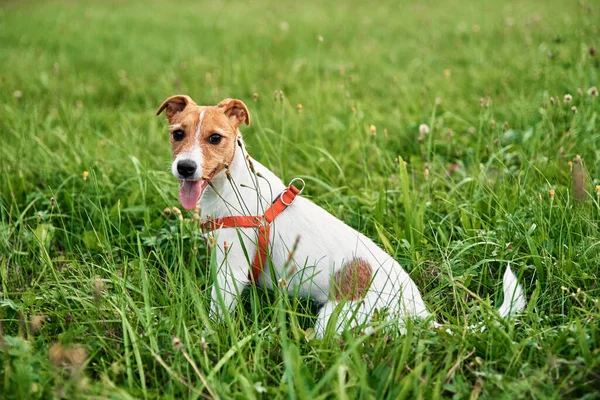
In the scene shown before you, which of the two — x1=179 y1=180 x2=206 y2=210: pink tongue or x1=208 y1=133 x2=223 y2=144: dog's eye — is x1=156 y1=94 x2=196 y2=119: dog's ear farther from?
x1=179 y1=180 x2=206 y2=210: pink tongue

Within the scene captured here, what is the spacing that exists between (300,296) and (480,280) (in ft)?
3.10

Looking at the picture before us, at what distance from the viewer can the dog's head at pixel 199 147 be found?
265cm

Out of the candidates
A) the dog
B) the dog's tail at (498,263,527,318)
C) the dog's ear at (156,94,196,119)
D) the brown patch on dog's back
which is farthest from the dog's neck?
the dog's tail at (498,263,527,318)

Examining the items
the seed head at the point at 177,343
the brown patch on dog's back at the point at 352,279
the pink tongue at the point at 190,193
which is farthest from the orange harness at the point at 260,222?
the seed head at the point at 177,343

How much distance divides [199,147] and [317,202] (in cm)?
128

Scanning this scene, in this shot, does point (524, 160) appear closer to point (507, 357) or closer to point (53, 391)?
point (507, 357)

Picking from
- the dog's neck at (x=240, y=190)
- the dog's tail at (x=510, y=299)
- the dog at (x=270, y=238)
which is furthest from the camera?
the dog's neck at (x=240, y=190)

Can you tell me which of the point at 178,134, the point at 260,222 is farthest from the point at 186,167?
the point at 260,222

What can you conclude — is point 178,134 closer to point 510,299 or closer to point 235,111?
point 235,111

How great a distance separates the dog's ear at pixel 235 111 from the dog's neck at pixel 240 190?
0.17m

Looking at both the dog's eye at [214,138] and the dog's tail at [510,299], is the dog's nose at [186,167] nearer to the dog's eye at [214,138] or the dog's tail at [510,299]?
the dog's eye at [214,138]

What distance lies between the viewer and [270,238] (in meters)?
2.82

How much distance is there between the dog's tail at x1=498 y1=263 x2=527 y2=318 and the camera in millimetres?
2492

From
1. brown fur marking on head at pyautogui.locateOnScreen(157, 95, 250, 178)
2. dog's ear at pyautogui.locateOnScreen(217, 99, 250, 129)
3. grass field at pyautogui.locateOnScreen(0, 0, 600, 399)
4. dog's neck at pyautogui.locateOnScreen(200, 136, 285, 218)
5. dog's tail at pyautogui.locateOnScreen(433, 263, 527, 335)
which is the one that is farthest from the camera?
dog's ear at pyautogui.locateOnScreen(217, 99, 250, 129)
